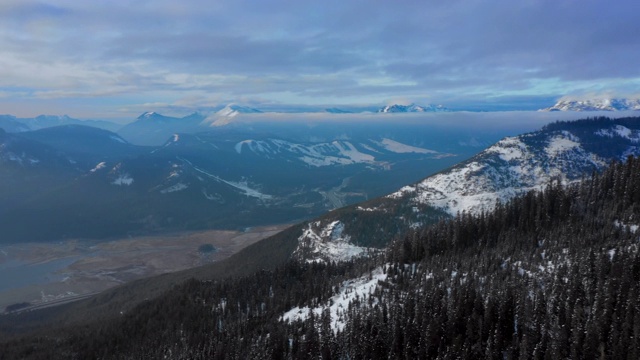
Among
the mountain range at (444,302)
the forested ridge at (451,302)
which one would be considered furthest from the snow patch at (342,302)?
the forested ridge at (451,302)

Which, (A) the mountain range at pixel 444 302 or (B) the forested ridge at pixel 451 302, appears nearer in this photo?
(B) the forested ridge at pixel 451 302

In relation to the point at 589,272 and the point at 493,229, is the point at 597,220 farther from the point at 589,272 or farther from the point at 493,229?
the point at 589,272

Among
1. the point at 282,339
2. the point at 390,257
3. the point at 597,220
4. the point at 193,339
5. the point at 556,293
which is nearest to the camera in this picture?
the point at 556,293

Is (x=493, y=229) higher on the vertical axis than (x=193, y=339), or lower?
higher

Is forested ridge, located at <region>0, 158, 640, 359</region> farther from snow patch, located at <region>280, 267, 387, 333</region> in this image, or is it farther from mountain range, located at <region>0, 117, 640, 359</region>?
snow patch, located at <region>280, 267, 387, 333</region>

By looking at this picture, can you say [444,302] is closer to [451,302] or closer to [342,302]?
[451,302]

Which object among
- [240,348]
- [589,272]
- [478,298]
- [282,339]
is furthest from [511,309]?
[240,348]

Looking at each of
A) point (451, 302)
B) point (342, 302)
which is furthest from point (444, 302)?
point (342, 302)

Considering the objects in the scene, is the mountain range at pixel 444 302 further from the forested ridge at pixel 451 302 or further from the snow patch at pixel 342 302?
the snow patch at pixel 342 302
